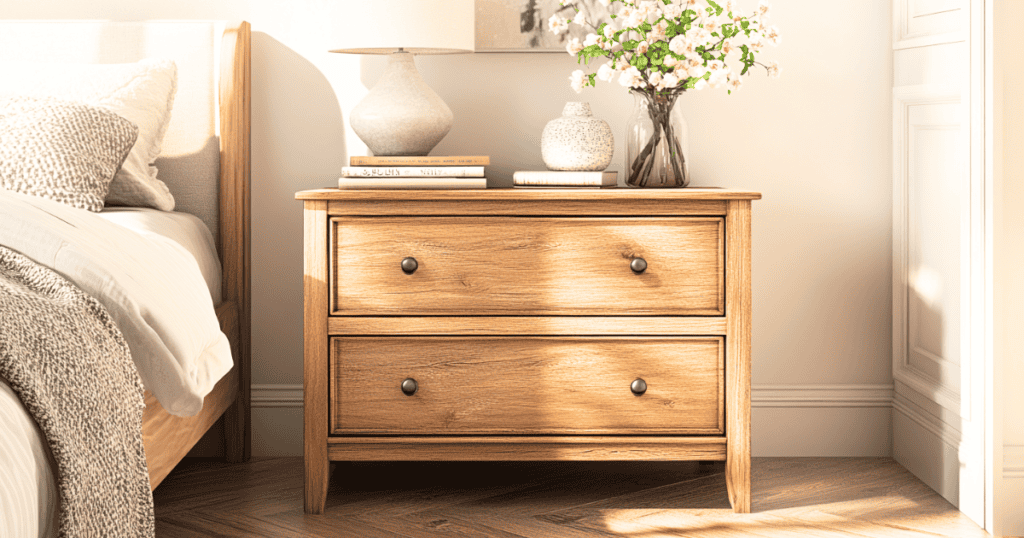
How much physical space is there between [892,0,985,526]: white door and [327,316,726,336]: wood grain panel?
0.50m

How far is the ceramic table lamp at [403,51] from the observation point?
1800mm

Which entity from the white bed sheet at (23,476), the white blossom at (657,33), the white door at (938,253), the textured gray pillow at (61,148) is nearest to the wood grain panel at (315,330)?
the textured gray pillow at (61,148)

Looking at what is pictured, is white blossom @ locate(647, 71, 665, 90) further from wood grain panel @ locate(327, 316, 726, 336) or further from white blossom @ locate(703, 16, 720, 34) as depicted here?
wood grain panel @ locate(327, 316, 726, 336)

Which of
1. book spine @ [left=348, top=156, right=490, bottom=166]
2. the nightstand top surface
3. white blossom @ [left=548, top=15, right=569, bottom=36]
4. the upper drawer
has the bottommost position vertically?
the upper drawer

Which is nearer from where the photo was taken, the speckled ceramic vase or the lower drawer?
the lower drawer

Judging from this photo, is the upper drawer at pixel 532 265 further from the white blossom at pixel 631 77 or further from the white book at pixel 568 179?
the white blossom at pixel 631 77

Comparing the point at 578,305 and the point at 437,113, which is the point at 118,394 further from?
the point at 437,113

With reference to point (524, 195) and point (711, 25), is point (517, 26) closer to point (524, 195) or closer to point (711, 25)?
point (711, 25)

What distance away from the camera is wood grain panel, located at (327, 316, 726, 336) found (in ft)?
5.58

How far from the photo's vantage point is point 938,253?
1.89 m

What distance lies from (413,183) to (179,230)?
478 mm

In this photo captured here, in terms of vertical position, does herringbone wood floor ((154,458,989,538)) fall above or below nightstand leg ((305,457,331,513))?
below

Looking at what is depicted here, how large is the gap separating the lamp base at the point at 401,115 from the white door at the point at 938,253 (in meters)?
1.03

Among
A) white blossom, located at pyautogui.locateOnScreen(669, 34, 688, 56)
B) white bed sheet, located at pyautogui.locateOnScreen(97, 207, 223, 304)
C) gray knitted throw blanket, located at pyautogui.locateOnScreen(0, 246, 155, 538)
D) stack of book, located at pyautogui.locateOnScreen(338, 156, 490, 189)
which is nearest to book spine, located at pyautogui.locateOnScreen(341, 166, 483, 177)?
stack of book, located at pyautogui.locateOnScreen(338, 156, 490, 189)
